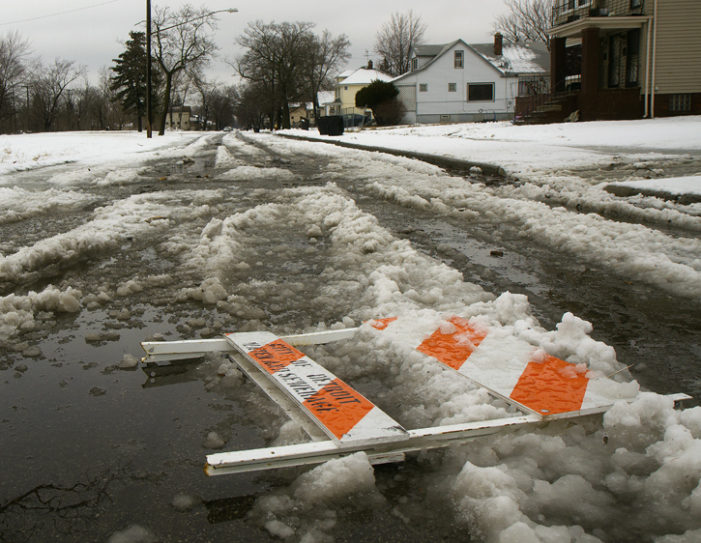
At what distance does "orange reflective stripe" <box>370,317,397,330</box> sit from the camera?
300 centimetres

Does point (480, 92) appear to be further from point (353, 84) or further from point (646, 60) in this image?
point (353, 84)

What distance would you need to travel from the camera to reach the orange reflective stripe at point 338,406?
2.02 m

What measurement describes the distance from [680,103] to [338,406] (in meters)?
28.6

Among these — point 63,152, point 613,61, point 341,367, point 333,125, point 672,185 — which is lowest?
point 341,367

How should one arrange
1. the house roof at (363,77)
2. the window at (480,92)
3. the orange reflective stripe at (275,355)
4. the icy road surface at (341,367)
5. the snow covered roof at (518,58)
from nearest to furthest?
the icy road surface at (341,367) < the orange reflective stripe at (275,355) < the snow covered roof at (518,58) < the window at (480,92) < the house roof at (363,77)

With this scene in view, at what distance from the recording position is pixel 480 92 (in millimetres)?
56219

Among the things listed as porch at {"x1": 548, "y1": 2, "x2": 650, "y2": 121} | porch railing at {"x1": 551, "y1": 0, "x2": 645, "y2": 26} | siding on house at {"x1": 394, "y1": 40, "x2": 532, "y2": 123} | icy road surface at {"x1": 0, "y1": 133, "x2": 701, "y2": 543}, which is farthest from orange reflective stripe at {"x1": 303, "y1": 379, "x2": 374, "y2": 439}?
siding on house at {"x1": 394, "y1": 40, "x2": 532, "y2": 123}

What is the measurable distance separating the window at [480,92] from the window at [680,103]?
31.4 metres

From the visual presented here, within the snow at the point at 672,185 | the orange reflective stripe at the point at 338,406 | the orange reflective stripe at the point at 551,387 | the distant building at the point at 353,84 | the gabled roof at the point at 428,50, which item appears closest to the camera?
A: the orange reflective stripe at the point at 338,406

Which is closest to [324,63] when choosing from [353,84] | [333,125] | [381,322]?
[353,84]

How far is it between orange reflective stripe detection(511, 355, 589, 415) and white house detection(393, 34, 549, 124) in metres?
55.0

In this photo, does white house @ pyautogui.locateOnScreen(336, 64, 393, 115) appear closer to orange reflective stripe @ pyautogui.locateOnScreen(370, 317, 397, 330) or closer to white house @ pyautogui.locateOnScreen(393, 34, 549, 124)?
white house @ pyautogui.locateOnScreen(393, 34, 549, 124)

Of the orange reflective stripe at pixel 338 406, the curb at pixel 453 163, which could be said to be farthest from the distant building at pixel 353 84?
the orange reflective stripe at pixel 338 406

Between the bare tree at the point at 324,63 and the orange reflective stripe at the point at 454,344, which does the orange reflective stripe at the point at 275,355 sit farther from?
the bare tree at the point at 324,63
